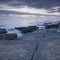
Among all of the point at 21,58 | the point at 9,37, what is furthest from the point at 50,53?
the point at 9,37

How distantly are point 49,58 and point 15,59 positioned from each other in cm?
147

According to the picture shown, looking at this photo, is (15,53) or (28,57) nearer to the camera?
(28,57)

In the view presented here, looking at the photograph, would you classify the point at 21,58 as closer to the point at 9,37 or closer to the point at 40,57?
the point at 40,57

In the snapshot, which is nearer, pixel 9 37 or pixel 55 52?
pixel 55 52

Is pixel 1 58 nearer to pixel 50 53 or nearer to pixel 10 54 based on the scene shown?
pixel 10 54

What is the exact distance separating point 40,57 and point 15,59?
115 cm

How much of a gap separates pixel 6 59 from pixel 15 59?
0.38m

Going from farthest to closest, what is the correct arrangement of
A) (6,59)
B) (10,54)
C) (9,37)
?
(9,37) < (10,54) < (6,59)

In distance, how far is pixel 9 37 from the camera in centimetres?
1579

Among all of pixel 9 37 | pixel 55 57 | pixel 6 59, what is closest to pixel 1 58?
pixel 6 59

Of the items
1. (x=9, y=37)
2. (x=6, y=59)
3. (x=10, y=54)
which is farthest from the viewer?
(x=9, y=37)

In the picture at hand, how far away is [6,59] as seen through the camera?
26.5ft

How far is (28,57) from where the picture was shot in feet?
27.8

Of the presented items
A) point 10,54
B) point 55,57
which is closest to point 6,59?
point 10,54
